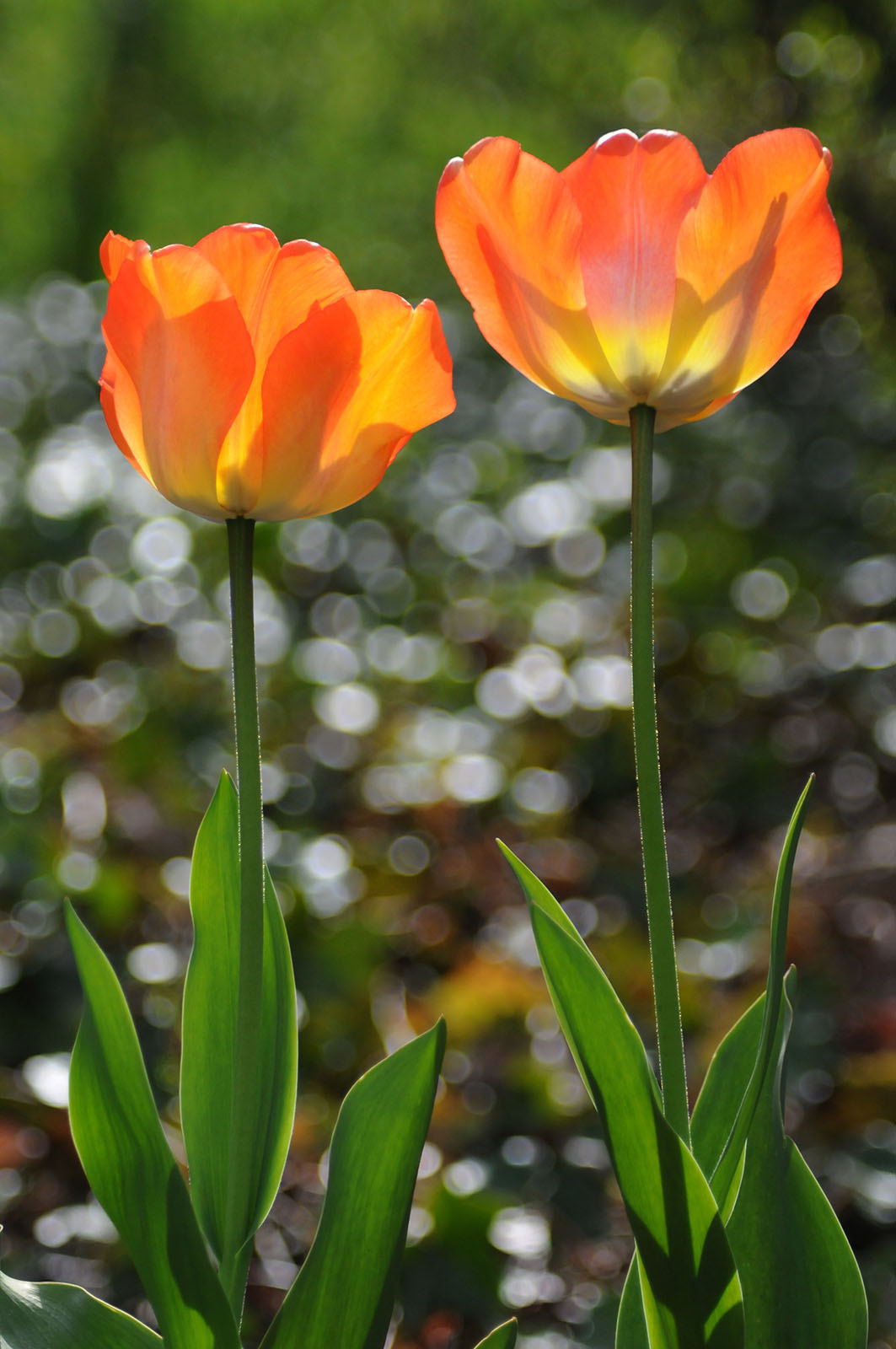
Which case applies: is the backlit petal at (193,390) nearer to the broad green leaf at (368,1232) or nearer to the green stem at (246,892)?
the green stem at (246,892)

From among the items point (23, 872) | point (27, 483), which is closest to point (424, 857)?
point (23, 872)

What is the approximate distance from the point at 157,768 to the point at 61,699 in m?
0.38

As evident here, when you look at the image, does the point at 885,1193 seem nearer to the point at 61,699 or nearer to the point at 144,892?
the point at 144,892

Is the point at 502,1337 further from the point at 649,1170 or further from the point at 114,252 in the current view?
the point at 114,252

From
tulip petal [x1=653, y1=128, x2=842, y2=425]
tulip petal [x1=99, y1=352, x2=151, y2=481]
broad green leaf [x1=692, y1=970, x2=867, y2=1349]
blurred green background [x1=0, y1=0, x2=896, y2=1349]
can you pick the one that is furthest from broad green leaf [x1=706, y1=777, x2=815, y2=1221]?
blurred green background [x1=0, y1=0, x2=896, y2=1349]

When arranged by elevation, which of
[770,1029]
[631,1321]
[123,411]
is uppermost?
[123,411]

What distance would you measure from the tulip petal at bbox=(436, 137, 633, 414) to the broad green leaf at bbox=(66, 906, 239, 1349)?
9.6 inches

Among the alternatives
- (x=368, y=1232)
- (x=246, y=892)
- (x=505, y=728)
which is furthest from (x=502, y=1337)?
(x=505, y=728)

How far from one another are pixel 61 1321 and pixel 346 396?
0.31m

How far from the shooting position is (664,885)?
349 mm

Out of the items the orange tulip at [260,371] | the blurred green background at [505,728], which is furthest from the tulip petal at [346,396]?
the blurred green background at [505,728]

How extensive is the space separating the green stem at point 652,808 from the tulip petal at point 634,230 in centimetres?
4

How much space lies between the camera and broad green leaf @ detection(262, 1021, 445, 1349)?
40 cm

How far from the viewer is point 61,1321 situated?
397mm
